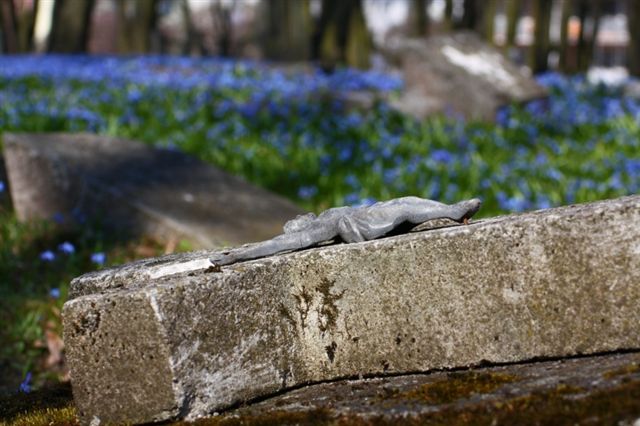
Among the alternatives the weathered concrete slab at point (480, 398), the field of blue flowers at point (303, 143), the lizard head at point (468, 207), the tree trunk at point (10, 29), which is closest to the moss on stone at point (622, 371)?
the weathered concrete slab at point (480, 398)

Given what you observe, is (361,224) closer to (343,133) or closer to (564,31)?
(343,133)

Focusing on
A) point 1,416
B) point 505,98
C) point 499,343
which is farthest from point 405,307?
point 505,98

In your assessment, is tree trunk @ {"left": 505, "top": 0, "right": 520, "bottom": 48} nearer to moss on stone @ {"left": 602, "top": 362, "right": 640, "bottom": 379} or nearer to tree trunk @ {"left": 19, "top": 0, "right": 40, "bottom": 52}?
tree trunk @ {"left": 19, "top": 0, "right": 40, "bottom": 52}

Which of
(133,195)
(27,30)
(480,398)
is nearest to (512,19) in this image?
(27,30)

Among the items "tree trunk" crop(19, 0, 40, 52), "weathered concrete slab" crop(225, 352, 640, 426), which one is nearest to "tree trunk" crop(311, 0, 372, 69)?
"tree trunk" crop(19, 0, 40, 52)

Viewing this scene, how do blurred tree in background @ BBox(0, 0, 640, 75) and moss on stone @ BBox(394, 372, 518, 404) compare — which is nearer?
moss on stone @ BBox(394, 372, 518, 404)

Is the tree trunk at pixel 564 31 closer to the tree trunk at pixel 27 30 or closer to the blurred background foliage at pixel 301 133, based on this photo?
the blurred background foliage at pixel 301 133
